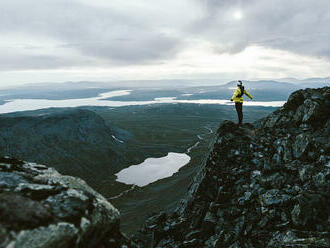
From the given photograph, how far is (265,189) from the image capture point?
19.9 metres

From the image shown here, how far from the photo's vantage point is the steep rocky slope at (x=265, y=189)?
52.7 feet

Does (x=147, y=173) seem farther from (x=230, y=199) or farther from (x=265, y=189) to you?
(x=265, y=189)

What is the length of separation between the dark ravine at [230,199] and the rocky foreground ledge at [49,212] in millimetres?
31

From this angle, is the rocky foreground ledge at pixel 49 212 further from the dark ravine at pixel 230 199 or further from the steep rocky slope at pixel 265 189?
the steep rocky slope at pixel 265 189

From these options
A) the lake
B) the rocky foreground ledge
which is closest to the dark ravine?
the rocky foreground ledge

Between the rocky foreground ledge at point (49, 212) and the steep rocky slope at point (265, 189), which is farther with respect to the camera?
the steep rocky slope at point (265, 189)

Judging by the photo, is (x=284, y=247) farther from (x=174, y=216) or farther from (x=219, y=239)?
(x=174, y=216)

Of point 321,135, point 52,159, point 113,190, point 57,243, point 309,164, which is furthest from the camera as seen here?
point 52,159

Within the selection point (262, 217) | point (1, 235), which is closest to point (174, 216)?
point (262, 217)

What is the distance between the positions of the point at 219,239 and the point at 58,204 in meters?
13.5

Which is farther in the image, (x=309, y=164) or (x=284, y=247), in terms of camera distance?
(x=309, y=164)

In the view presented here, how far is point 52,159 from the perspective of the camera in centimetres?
19475

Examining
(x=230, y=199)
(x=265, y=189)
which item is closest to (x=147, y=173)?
(x=230, y=199)

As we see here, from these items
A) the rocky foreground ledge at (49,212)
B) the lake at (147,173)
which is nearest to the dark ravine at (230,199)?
the rocky foreground ledge at (49,212)
